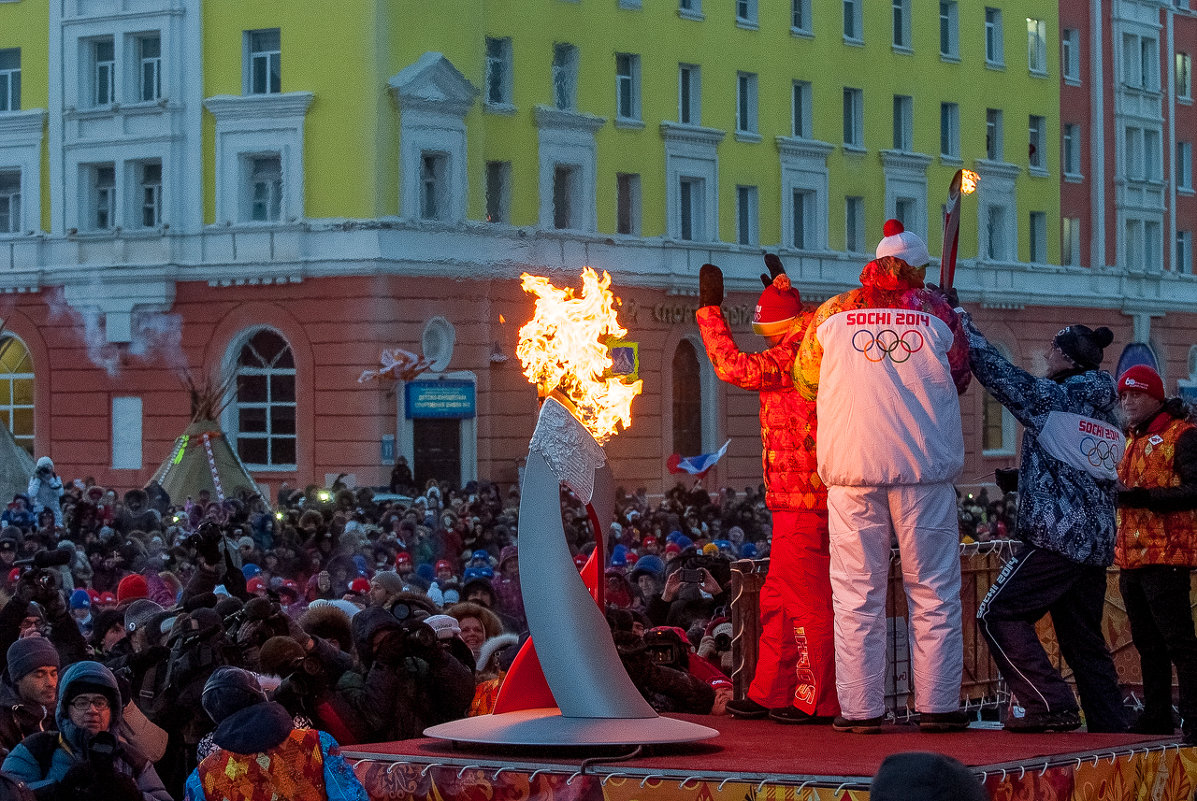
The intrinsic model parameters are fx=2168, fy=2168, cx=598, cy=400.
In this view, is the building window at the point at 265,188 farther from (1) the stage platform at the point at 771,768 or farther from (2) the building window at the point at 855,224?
(1) the stage platform at the point at 771,768

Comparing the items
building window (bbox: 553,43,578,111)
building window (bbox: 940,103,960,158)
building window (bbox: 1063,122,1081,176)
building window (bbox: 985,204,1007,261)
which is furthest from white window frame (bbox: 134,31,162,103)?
building window (bbox: 1063,122,1081,176)

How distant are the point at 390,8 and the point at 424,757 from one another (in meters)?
29.5

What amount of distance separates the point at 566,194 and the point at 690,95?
432 cm

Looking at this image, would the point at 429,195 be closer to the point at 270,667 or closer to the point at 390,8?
the point at 390,8

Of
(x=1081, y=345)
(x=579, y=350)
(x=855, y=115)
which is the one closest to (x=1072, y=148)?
(x=855, y=115)

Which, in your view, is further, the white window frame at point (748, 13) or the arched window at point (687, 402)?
the white window frame at point (748, 13)

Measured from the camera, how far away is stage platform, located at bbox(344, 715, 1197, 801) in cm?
720

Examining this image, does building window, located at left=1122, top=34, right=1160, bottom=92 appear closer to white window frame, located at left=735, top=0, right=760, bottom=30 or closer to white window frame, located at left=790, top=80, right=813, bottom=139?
white window frame, located at left=790, top=80, right=813, bottom=139

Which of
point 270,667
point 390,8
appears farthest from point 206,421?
point 270,667

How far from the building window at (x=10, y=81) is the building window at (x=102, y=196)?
217 cm

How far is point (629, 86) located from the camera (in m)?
40.9

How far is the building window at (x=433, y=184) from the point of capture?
36688 mm

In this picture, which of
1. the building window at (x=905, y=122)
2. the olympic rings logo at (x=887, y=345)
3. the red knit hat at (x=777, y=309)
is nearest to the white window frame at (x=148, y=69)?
the building window at (x=905, y=122)

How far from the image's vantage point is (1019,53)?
50000 mm
